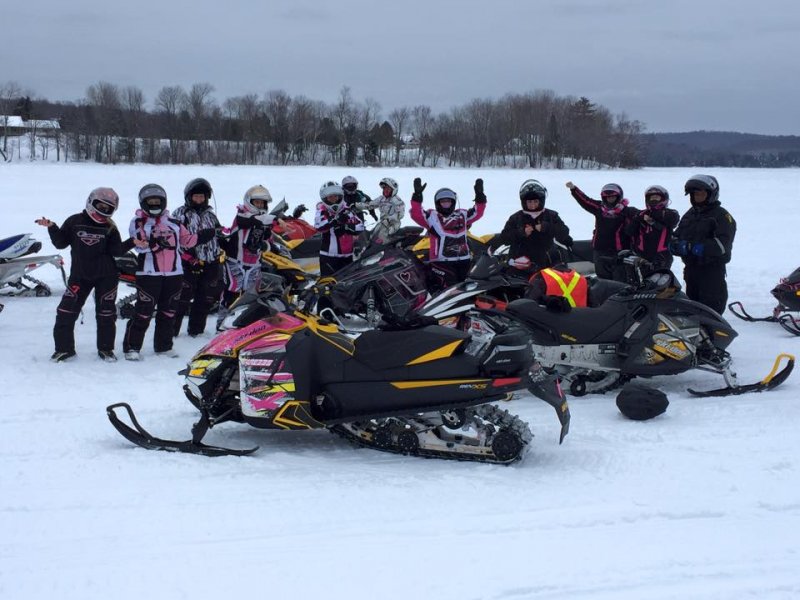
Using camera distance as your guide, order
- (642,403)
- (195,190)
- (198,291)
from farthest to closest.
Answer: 1. (198,291)
2. (195,190)
3. (642,403)

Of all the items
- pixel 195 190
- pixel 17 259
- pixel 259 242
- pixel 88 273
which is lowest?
pixel 17 259

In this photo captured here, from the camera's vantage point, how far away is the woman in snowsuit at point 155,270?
6.49 meters

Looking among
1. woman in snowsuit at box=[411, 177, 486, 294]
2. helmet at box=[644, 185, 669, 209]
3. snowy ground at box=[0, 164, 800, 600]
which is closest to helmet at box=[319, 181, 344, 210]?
woman in snowsuit at box=[411, 177, 486, 294]

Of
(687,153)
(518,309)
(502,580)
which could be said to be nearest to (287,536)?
(502,580)

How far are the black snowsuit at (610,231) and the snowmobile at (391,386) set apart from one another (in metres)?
4.06

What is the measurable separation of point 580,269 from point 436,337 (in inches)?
201

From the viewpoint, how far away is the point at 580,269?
351 inches

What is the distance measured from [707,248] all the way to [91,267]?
5022mm

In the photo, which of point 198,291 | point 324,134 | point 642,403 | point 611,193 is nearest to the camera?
point 642,403

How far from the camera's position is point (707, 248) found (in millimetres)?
6629

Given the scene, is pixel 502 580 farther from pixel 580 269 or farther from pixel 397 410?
pixel 580 269

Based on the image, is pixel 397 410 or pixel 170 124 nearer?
pixel 397 410

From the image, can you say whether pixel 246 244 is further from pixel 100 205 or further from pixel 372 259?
pixel 100 205

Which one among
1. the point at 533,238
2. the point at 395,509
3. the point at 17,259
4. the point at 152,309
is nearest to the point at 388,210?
the point at 533,238
